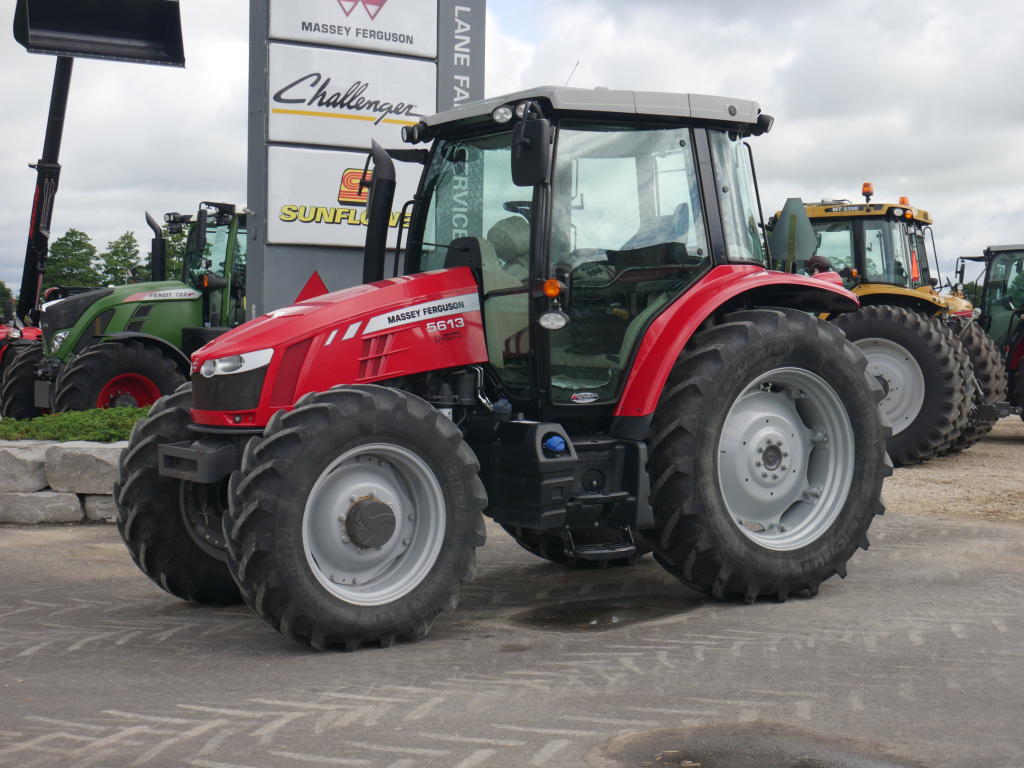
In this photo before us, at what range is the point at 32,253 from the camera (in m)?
15.4

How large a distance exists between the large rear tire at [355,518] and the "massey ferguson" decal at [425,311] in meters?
0.42

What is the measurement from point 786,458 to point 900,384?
6.49 m

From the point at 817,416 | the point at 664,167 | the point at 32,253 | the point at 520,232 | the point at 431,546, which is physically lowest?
the point at 431,546

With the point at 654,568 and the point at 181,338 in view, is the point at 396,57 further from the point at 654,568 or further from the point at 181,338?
the point at 654,568

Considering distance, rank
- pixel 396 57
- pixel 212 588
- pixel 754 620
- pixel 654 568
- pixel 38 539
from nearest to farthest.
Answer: pixel 754 620 → pixel 212 588 → pixel 654 568 → pixel 38 539 → pixel 396 57

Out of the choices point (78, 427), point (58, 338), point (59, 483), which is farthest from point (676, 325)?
point (58, 338)

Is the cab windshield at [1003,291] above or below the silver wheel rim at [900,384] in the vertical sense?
above

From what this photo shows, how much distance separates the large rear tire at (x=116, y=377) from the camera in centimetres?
1116

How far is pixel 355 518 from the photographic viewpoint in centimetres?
488

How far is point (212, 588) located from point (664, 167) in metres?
2.97

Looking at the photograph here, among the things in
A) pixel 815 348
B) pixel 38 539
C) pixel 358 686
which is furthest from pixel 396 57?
pixel 358 686

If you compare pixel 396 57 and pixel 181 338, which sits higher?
pixel 396 57

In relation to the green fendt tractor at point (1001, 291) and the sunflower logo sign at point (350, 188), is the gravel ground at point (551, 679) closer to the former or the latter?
the sunflower logo sign at point (350, 188)

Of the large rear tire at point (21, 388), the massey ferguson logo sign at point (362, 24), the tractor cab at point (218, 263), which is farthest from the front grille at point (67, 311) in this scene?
the massey ferguson logo sign at point (362, 24)
